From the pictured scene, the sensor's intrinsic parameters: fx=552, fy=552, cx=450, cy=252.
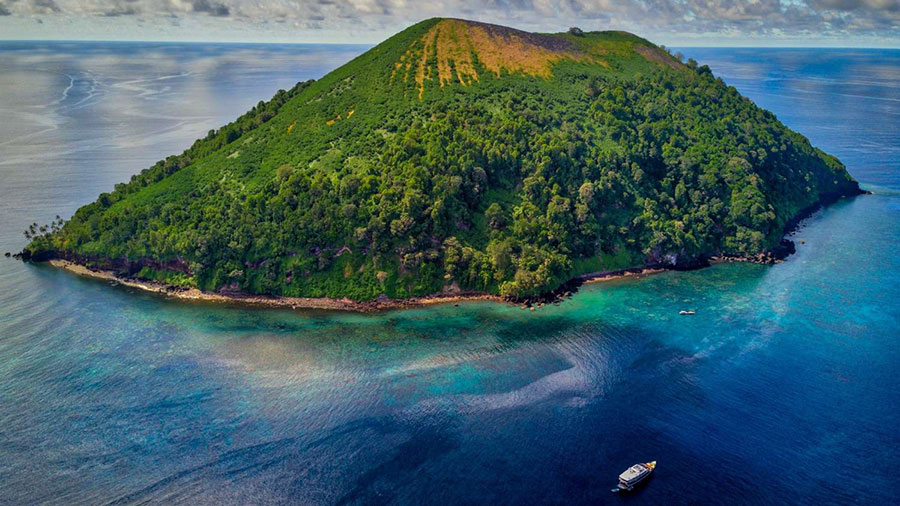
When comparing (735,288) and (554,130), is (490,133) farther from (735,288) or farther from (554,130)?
(735,288)

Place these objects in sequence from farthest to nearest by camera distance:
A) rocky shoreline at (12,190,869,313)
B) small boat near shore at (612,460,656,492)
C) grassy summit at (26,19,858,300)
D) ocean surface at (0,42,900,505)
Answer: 1. grassy summit at (26,19,858,300)
2. rocky shoreline at (12,190,869,313)
3. ocean surface at (0,42,900,505)
4. small boat near shore at (612,460,656,492)

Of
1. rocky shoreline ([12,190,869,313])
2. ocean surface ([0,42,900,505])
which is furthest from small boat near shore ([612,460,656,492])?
rocky shoreline ([12,190,869,313])

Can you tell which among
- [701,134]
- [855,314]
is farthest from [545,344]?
[701,134]

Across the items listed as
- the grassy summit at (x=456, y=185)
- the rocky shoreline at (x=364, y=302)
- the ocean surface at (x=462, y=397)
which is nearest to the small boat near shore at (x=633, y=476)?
the ocean surface at (x=462, y=397)

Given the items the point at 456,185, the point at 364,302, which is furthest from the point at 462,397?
the point at 456,185

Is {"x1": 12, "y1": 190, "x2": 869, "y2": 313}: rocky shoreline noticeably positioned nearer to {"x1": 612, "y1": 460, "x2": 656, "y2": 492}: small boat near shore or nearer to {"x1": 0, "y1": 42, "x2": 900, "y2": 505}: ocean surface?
{"x1": 0, "y1": 42, "x2": 900, "y2": 505}: ocean surface

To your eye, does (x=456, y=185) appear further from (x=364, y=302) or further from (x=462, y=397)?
(x=462, y=397)

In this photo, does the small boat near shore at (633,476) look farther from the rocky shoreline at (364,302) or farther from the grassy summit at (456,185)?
the grassy summit at (456,185)
